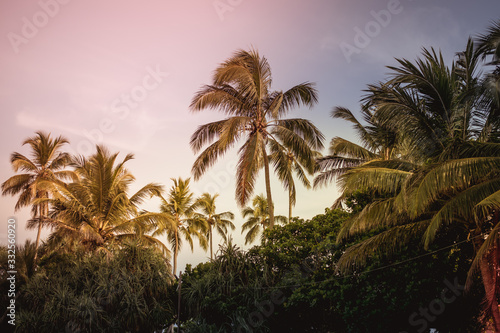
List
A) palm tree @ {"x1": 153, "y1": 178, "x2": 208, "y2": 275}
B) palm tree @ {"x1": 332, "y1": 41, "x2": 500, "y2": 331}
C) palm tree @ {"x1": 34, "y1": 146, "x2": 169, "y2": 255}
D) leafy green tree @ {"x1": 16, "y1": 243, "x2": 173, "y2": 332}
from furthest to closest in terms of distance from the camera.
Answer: palm tree @ {"x1": 153, "y1": 178, "x2": 208, "y2": 275}
palm tree @ {"x1": 34, "y1": 146, "x2": 169, "y2": 255}
leafy green tree @ {"x1": 16, "y1": 243, "x2": 173, "y2": 332}
palm tree @ {"x1": 332, "y1": 41, "x2": 500, "y2": 331}

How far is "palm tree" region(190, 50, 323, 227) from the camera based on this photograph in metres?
15.2

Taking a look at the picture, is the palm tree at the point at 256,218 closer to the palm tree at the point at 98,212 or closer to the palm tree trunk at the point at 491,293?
the palm tree at the point at 98,212

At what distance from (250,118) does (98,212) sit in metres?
9.01

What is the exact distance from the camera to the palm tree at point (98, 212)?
17188mm

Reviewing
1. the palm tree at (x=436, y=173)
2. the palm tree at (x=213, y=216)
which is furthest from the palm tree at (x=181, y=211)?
the palm tree at (x=436, y=173)

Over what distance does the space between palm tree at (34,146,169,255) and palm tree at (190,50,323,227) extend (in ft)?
14.8

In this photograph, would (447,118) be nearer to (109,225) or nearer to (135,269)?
(135,269)

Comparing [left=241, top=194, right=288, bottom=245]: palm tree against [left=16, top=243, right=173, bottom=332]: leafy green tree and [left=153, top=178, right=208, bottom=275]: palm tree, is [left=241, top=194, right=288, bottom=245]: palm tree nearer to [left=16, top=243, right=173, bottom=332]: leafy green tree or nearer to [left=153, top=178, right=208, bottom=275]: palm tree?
[left=153, top=178, right=208, bottom=275]: palm tree

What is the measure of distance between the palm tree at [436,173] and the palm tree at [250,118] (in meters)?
6.45

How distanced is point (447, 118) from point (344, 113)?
11.1m

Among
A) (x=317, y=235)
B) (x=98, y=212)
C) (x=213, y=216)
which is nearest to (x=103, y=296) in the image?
(x=98, y=212)

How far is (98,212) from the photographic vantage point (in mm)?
17719

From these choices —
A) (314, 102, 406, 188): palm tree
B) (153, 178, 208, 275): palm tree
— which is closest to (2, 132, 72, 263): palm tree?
(153, 178, 208, 275): palm tree

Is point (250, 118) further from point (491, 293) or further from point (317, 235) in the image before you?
point (491, 293)
